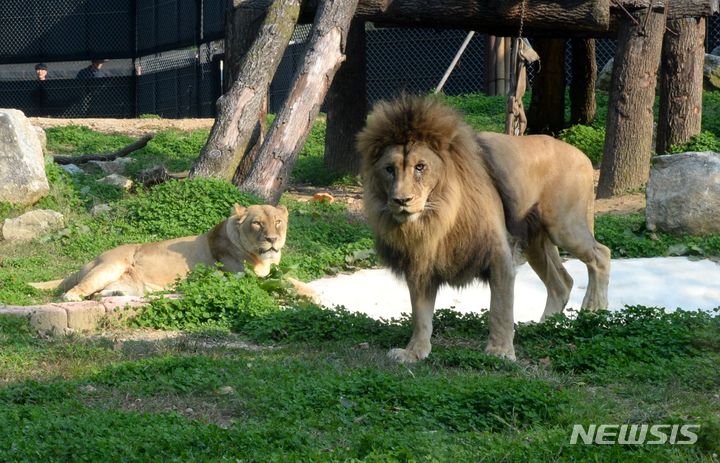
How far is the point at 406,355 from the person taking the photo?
6750 mm

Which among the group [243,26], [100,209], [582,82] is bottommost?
[100,209]

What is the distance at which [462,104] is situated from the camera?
19156 mm

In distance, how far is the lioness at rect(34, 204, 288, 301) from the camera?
9109 millimetres

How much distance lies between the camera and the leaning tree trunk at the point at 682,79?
13.6 metres

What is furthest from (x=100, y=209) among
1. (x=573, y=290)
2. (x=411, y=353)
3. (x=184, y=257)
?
(x=411, y=353)

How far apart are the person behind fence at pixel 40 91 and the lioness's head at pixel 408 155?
58.7 ft

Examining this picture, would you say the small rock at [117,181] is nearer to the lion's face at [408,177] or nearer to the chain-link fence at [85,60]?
the lion's face at [408,177]

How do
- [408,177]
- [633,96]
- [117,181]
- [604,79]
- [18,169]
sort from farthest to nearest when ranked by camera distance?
[604,79] → [117,181] → [633,96] → [18,169] → [408,177]

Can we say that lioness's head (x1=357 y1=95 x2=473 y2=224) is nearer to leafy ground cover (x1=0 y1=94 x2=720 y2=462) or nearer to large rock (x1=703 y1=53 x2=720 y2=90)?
leafy ground cover (x1=0 y1=94 x2=720 y2=462)

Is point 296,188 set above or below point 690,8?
below

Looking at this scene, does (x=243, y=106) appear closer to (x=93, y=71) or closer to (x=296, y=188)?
(x=296, y=188)

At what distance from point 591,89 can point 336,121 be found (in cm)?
411

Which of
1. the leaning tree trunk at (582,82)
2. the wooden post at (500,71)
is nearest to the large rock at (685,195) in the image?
the leaning tree trunk at (582,82)

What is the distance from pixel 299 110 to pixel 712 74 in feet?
32.0
